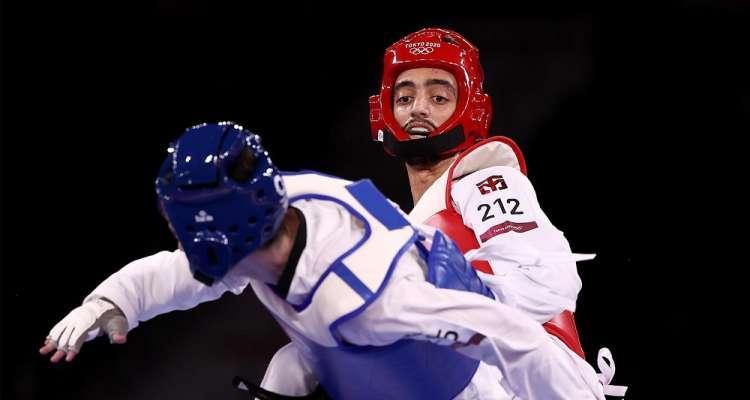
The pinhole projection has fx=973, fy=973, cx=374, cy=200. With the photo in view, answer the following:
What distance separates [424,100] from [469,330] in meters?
1.40

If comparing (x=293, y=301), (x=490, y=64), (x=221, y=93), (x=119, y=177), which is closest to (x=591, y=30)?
(x=490, y=64)

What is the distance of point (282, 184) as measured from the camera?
189 cm

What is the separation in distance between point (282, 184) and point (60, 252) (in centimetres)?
210

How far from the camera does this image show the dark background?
3.69m

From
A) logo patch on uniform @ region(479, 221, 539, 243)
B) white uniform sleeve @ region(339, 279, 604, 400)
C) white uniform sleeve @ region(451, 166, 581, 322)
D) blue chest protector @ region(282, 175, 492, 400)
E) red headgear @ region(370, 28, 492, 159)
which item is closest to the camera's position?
white uniform sleeve @ region(339, 279, 604, 400)

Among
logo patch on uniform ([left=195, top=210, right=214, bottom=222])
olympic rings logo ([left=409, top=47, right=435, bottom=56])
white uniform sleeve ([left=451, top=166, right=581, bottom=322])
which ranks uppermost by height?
olympic rings logo ([left=409, top=47, right=435, bottom=56])

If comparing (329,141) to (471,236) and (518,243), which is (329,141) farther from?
(518,243)

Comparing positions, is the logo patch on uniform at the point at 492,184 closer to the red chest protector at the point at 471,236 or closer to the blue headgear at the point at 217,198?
the red chest protector at the point at 471,236

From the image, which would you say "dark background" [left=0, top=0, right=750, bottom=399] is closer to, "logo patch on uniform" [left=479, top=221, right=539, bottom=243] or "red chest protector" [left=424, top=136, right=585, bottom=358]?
"red chest protector" [left=424, top=136, right=585, bottom=358]

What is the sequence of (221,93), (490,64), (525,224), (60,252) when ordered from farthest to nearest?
(490,64) < (221,93) < (60,252) < (525,224)

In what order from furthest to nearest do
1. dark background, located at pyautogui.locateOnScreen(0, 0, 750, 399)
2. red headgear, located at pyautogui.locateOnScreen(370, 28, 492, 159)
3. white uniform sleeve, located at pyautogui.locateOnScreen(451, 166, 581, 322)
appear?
dark background, located at pyautogui.locateOnScreen(0, 0, 750, 399) → red headgear, located at pyautogui.locateOnScreen(370, 28, 492, 159) → white uniform sleeve, located at pyautogui.locateOnScreen(451, 166, 581, 322)

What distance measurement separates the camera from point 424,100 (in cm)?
322

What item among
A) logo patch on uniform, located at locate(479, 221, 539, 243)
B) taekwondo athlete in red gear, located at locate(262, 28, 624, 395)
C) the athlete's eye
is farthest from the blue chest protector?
the athlete's eye

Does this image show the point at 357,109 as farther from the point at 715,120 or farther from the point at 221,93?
the point at 715,120
